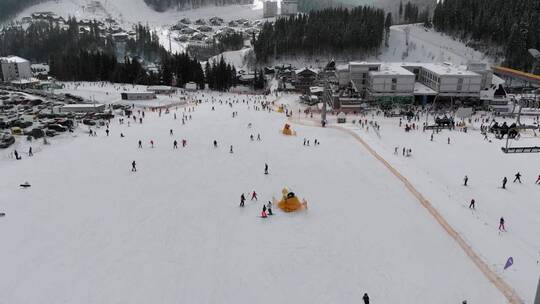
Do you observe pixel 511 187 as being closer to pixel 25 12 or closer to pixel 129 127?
pixel 129 127

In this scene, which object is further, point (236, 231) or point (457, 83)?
point (457, 83)

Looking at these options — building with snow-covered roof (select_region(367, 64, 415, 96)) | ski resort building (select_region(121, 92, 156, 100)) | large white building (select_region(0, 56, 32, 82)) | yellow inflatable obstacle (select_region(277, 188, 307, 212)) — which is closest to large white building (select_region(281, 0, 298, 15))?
large white building (select_region(0, 56, 32, 82))

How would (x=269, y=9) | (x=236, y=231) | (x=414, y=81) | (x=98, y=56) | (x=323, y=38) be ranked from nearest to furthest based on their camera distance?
(x=236, y=231) → (x=414, y=81) → (x=98, y=56) → (x=323, y=38) → (x=269, y=9)

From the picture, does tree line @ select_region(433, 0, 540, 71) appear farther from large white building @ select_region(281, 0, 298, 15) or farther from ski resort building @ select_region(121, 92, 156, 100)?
large white building @ select_region(281, 0, 298, 15)

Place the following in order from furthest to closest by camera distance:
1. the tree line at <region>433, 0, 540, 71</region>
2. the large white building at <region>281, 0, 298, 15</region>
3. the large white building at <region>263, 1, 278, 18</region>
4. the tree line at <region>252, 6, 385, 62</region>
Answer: the large white building at <region>281, 0, 298, 15</region>, the large white building at <region>263, 1, 278, 18</region>, the tree line at <region>252, 6, 385, 62</region>, the tree line at <region>433, 0, 540, 71</region>

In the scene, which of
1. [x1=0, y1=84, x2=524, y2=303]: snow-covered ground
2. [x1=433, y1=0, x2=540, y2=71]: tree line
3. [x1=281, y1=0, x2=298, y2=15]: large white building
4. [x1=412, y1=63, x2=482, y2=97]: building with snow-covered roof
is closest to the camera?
[x1=0, y1=84, x2=524, y2=303]: snow-covered ground

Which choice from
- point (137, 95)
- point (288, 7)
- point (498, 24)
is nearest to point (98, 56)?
point (137, 95)

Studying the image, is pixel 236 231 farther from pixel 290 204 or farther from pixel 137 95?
pixel 137 95

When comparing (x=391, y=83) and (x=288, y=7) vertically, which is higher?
(x=288, y=7)
